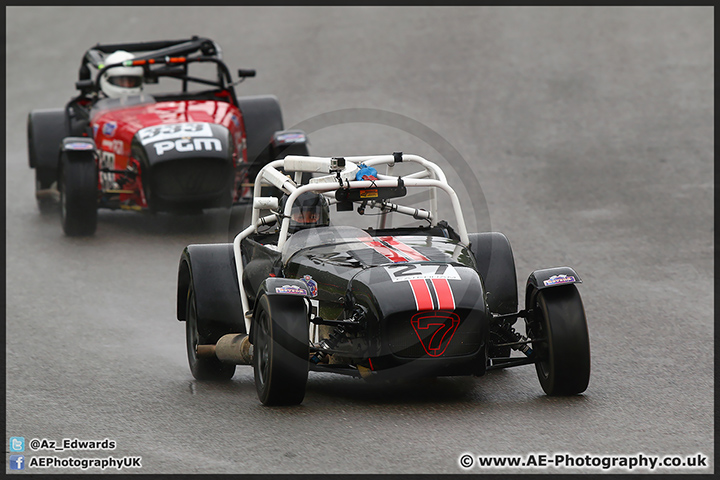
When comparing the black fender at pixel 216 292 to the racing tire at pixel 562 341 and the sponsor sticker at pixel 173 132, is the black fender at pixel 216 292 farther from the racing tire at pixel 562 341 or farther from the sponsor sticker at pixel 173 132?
the sponsor sticker at pixel 173 132

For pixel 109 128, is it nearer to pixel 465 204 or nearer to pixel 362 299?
pixel 465 204

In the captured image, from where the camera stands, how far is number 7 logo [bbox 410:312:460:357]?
271 inches

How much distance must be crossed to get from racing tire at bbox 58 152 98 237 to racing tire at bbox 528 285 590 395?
7831mm

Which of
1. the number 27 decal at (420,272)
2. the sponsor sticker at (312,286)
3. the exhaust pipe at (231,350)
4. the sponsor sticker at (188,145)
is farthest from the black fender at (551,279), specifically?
the sponsor sticker at (188,145)

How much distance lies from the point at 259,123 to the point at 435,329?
876 centimetres

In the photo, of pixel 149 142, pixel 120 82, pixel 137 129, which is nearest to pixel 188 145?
pixel 149 142

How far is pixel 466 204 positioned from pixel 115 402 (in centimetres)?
883

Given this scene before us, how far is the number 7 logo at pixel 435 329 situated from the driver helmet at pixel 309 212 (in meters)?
1.62

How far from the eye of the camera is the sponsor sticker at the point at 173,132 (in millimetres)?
13562

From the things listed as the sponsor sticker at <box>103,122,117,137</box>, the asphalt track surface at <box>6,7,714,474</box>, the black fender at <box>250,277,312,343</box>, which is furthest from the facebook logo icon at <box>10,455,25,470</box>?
the sponsor sticker at <box>103,122,117,137</box>

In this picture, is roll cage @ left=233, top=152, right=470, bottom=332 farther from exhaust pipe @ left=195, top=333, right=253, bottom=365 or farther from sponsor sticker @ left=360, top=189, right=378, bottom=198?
exhaust pipe @ left=195, top=333, right=253, bottom=365

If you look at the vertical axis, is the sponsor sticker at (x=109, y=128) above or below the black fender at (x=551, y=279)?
above

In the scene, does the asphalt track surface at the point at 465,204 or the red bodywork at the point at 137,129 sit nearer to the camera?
the asphalt track surface at the point at 465,204

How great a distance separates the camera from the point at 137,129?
1390cm
